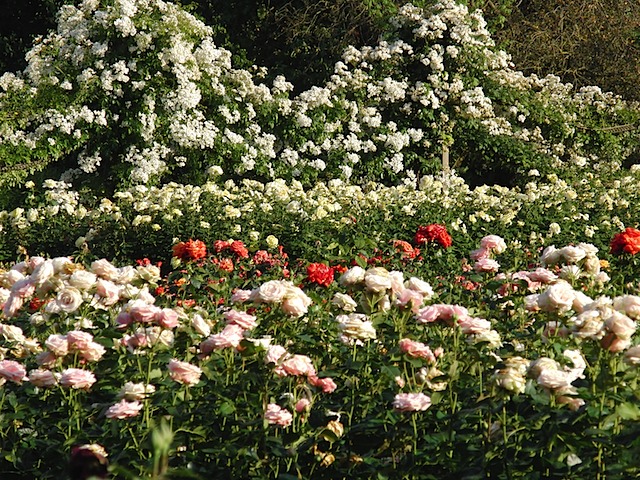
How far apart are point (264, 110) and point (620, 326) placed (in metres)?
7.44

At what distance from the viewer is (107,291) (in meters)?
2.67

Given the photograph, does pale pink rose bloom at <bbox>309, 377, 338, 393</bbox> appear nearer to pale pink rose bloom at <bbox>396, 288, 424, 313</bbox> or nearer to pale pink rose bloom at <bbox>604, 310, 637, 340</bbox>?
pale pink rose bloom at <bbox>396, 288, 424, 313</bbox>

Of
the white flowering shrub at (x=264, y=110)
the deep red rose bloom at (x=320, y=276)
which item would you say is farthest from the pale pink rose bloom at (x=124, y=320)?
the white flowering shrub at (x=264, y=110)

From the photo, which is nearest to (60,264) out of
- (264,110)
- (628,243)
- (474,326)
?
(474,326)

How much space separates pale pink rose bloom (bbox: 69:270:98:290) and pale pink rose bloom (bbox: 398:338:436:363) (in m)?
0.84

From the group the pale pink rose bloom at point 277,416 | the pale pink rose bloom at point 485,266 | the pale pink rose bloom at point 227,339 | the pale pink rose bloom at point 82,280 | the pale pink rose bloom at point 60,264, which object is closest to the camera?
the pale pink rose bloom at point 277,416

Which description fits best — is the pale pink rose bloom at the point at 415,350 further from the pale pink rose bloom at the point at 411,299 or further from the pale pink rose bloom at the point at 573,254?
the pale pink rose bloom at the point at 573,254

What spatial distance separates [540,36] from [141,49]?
229 inches

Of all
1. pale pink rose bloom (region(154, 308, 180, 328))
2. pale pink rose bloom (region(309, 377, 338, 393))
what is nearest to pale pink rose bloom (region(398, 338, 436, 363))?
pale pink rose bloom (region(309, 377, 338, 393))

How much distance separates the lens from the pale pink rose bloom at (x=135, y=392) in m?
2.24

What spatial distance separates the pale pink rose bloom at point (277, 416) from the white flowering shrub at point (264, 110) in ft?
22.0

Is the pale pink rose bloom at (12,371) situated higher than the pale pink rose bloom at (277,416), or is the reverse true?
the pale pink rose bloom at (277,416)

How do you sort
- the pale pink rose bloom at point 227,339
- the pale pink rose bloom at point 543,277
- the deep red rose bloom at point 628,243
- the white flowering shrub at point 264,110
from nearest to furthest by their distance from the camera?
1. the pale pink rose bloom at point 227,339
2. the pale pink rose bloom at point 543,277
3. the deep red rose bloom at point 628,243
4. the white flowering shrub at point 264,110

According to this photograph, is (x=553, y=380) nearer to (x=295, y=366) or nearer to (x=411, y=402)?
(x=411, y=402)
